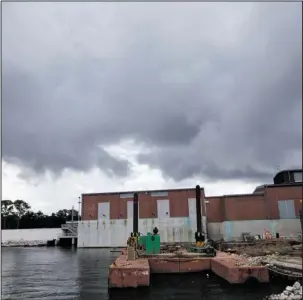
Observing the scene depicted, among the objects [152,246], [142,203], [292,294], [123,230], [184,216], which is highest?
[142,203]

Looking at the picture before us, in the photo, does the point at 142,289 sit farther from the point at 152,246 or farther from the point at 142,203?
the point at 142,203

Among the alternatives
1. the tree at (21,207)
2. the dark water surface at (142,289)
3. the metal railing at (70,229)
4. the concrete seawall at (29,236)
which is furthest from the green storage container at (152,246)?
the tree at (21,207)

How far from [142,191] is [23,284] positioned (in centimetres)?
4009

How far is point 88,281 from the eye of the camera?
19.4 meters

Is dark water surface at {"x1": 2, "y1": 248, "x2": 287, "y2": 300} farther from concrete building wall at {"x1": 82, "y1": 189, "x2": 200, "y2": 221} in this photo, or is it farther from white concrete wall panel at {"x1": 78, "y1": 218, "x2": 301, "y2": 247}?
concrete building wall at {"x1": 82, "y1": 189, "x2": 200, "y2": 221}

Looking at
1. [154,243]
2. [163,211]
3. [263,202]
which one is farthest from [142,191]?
[154,243]

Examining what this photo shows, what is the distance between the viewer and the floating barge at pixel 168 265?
604 inches

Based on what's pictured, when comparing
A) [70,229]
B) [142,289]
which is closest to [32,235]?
[70,229]

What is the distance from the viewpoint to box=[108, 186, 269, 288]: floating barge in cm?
1534

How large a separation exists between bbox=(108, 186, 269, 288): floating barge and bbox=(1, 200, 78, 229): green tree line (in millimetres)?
88487

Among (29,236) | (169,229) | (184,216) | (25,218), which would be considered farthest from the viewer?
(25,218)

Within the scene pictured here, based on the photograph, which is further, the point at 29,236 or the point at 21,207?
the point at 21,207

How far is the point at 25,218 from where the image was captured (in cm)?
11806

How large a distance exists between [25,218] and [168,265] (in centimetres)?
10777
